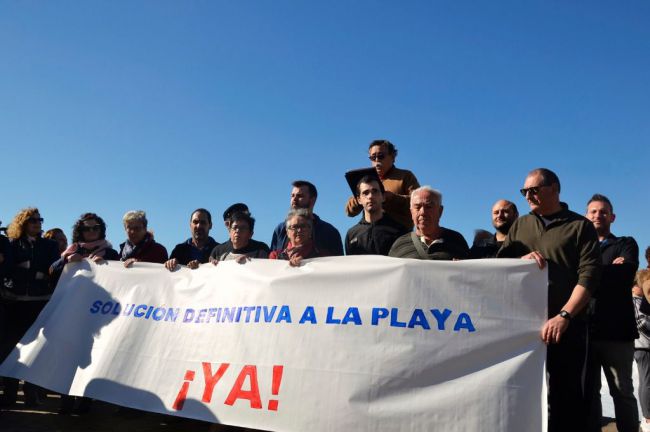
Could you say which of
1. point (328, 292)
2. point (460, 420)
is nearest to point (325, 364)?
point (328, 292)

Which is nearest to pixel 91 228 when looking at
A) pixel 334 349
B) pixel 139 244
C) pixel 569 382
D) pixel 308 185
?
pixel 139 244

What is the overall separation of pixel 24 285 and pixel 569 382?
5819mm

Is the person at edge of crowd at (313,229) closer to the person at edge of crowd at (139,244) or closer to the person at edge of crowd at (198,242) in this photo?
the person at edge of crowd at (198,242)

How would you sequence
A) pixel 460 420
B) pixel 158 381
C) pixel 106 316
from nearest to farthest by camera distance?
pixel 460 420
pixel 158 381
pixel 106 316

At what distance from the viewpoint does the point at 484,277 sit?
3.78 metres

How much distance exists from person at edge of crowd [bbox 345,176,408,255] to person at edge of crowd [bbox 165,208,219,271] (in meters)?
2.14

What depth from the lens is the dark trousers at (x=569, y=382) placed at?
3.62m

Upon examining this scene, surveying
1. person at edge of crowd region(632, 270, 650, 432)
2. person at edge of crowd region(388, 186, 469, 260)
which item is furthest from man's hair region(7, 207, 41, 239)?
person at edge of crowd region(632, 270, 650, 432)

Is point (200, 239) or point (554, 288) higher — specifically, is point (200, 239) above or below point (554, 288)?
above

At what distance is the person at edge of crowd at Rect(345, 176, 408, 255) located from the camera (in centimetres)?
477

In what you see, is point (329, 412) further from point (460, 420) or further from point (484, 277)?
point (484, 277)

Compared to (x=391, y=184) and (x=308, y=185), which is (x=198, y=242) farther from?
(x=391, y=184)

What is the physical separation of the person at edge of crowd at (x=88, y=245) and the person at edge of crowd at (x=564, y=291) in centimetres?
466

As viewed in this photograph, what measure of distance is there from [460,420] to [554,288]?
119 centimetres
